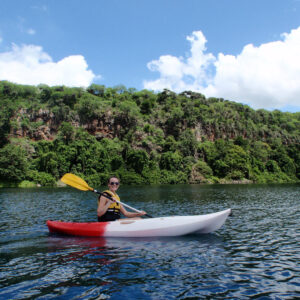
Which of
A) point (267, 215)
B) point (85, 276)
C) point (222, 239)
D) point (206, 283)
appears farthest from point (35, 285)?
point (267, 215)

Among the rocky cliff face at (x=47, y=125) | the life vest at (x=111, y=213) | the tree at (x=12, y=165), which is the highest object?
the rocky cliff face at (x=47, y=125)

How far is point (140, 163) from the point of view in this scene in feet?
214

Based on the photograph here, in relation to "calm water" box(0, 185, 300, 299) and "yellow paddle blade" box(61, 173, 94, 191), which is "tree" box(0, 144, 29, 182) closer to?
"yellow paddle blade" box(61, 173, 94, 191)

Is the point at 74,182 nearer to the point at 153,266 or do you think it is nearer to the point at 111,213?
the point at 111,213

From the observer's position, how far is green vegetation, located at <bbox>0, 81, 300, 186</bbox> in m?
60.5

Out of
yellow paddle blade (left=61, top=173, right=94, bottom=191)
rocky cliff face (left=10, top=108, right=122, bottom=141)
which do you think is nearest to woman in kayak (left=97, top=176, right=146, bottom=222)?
yellow paddle blade (left=61, top=173, right=94, bottom=191)

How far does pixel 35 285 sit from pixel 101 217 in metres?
4.32

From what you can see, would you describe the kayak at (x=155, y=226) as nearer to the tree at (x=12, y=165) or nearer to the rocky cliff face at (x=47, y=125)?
the tree at (x=12, y=165)

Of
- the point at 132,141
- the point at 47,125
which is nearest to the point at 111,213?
the point at 132,141

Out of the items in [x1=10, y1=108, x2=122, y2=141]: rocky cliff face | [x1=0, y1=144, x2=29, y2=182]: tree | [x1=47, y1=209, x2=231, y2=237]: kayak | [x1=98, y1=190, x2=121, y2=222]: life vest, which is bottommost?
[x1=47, y1=209, x2=231, y2=237]: kayak

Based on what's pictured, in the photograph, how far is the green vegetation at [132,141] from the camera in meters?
60.5

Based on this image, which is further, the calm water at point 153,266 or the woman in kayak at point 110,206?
the woman in kayak at point 110,206

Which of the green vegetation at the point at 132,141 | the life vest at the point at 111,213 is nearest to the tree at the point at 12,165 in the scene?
the green vegetation at the point at 132,141

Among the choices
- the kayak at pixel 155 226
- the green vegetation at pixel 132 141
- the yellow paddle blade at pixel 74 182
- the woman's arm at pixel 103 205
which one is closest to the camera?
the kayak at pixel 155 226
